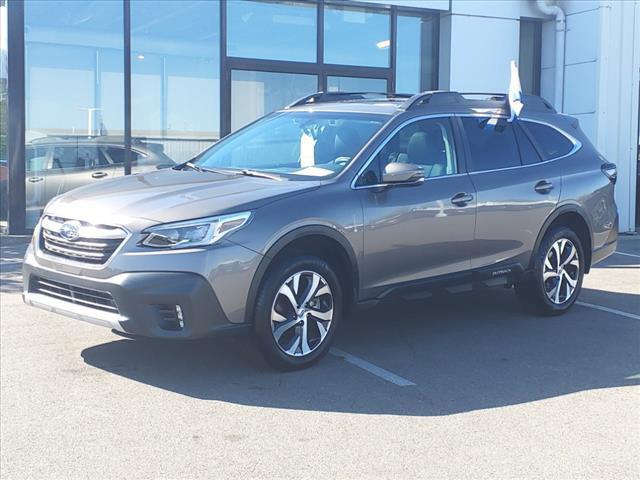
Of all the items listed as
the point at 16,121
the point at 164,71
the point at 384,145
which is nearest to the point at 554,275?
the point at 384,145

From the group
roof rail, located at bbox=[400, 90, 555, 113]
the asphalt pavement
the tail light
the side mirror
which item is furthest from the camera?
the tail light

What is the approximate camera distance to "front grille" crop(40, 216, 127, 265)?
491 centimetres

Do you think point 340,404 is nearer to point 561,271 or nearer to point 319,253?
point 319,253

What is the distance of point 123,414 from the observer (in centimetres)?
457

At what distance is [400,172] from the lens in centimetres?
558

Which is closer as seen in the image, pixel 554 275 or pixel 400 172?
pixel 400 172

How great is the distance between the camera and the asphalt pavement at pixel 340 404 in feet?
13.1

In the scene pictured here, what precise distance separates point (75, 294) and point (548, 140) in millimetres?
4249

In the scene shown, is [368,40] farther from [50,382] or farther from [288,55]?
[50,382]

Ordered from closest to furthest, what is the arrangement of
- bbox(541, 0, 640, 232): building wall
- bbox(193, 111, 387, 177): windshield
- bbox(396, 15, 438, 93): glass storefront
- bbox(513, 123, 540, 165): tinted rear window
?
bbox(193, 111, 387, 177): windshield → bbox(513, 123, 540, 165): tinted rear window → bbox(541, 0, 640, 232): building wall → bbox(396, 15, 438, 93): glass storefront

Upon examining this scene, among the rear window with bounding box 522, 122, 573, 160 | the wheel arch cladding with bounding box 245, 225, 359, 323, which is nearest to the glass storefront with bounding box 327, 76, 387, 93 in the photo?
the rear window with bounding box 522, 122, 573, 160

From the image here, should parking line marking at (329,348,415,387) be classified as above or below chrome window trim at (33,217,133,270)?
below

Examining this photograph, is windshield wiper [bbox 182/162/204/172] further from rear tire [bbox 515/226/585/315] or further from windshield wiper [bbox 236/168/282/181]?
rear tire [bbox 515/226/585/315]

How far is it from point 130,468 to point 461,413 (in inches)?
73.7
